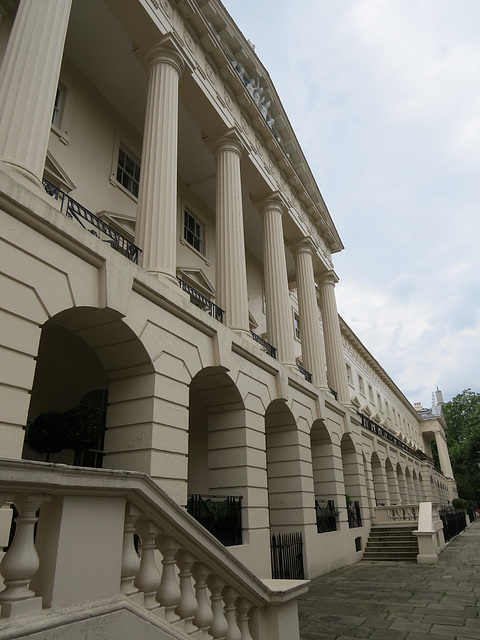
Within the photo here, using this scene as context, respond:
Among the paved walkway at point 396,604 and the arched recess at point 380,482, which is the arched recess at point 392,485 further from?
the paved walkway at point 396,604

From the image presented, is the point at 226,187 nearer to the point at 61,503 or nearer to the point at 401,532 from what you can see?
the point at 61,503

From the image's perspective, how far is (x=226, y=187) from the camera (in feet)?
46.5

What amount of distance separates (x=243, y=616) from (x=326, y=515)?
43.6 ft

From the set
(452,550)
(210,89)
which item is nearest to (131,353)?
(210,89)

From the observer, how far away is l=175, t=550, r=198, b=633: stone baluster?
142 inches

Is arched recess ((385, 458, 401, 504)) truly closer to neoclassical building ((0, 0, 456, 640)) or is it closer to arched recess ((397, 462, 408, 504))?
arched recess ((397, 462, 408, 504))

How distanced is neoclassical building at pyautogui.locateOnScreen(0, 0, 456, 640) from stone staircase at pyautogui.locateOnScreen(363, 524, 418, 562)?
629 millimetres

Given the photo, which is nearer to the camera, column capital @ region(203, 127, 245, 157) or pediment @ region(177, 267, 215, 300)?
column capital @ region(203, 127, 245, 157)

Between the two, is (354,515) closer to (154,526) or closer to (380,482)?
(380,482)

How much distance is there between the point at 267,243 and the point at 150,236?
26.0ft

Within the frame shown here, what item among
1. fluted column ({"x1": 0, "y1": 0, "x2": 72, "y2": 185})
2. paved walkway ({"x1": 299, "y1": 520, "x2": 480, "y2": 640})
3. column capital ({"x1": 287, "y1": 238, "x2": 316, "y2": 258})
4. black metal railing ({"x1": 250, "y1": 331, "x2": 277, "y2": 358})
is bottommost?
paved walkway ({"x1": 299, "y1": 520, "x2": 480, "y2": 640})

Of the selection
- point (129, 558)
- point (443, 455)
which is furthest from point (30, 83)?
point (443, 455)

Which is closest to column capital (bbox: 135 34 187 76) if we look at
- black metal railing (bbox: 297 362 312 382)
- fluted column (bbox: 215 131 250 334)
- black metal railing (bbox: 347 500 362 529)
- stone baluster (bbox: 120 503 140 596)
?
fluted column (bbox: 215 131 250 334)

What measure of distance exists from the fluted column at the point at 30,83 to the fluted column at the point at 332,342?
17.4 metres
